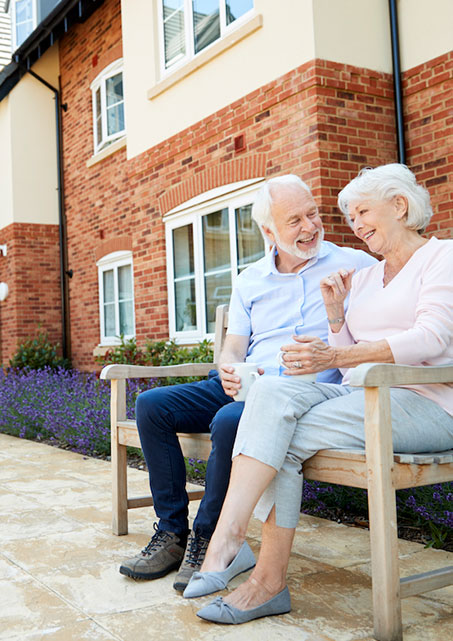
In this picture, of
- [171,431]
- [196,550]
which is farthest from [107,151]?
[196,550]

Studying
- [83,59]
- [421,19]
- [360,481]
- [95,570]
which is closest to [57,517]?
[95,570]

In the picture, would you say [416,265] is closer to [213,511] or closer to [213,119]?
[213,511]

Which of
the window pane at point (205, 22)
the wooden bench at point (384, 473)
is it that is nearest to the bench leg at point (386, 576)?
the wooden bench at point (384, 473)

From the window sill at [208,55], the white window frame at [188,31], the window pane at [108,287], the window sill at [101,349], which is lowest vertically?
the window sill at [101,349]

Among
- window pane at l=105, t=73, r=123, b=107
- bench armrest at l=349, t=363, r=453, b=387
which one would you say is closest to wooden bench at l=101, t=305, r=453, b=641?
bench armrest at l=349, t=363, r=453, b=387

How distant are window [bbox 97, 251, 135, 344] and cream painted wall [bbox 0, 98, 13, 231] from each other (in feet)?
7.46

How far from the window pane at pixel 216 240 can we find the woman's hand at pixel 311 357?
4.69m

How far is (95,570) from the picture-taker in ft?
8.75

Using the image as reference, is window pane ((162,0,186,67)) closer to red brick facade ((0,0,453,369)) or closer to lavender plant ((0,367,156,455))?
red brick facade ((0,0,453,369))

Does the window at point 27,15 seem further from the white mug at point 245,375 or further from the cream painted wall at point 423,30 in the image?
the white mug at point 245,375

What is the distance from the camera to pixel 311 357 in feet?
7.43

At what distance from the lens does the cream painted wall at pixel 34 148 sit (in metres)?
11.3

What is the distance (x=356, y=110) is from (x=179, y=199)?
219cm

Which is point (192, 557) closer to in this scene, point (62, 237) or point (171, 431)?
point (171, 431)
